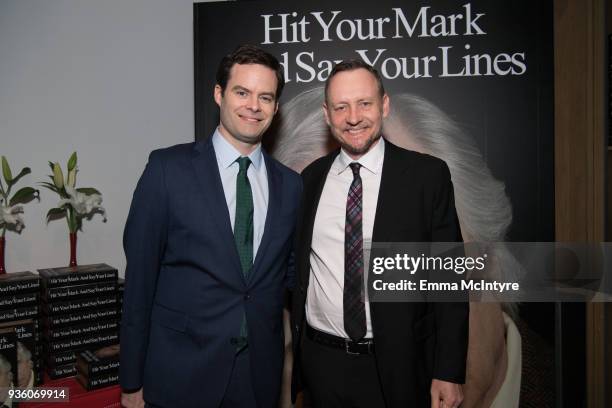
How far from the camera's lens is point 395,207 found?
167 cm

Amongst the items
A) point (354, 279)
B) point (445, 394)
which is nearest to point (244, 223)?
point (354, 279)

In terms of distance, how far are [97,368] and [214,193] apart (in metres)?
1.14

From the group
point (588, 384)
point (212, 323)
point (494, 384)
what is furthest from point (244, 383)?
point (588, 384)

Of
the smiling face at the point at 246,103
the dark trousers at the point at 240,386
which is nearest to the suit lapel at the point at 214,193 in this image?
the smiling face at the point at 246,103

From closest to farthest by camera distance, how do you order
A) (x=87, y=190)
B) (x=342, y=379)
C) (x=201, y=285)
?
(x=201, y=285)
(x=342, y=379)
(x=87, y=190)

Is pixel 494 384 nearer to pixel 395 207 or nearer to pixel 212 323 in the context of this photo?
pixel 395 207

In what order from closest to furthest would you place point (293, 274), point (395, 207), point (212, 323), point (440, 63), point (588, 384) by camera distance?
1. point (212, 323)
2. point (395, 207)
3. point (293, 274)
4. point (588, 384)
5. point (440, 63)

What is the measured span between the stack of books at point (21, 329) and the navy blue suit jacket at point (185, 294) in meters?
0.75

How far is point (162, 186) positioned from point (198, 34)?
49.8 inches

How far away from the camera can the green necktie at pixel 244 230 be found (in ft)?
5.26

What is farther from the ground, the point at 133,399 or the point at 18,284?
the point at 18,284

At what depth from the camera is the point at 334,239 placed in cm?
174

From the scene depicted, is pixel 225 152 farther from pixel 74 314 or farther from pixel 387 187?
pixel 74 314
